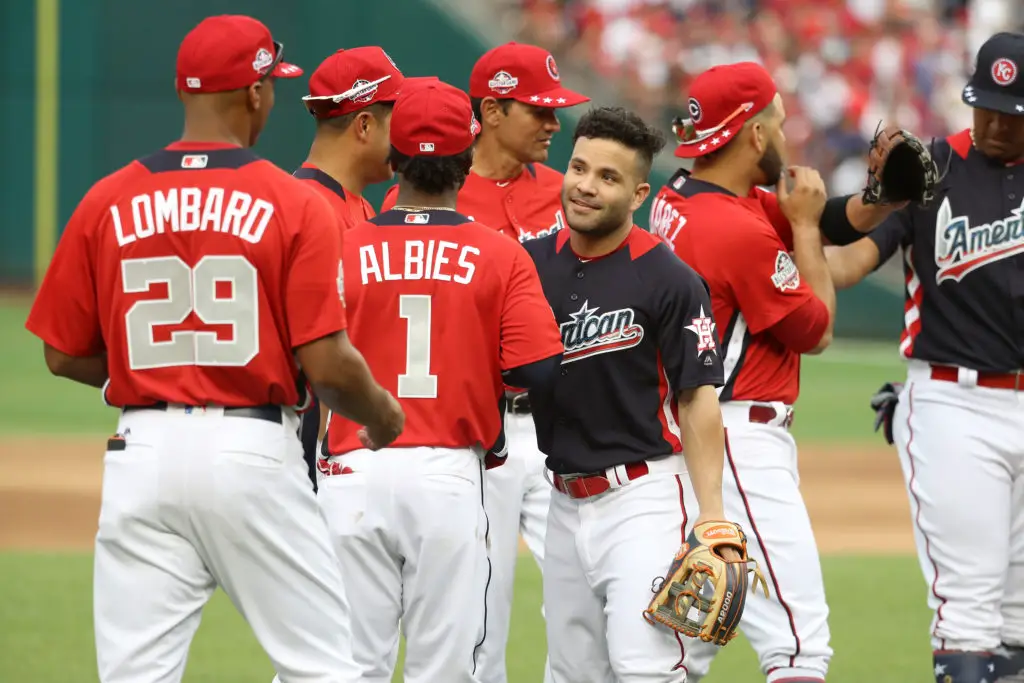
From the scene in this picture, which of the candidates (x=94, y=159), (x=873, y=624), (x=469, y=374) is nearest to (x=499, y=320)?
(x=469, y=374)

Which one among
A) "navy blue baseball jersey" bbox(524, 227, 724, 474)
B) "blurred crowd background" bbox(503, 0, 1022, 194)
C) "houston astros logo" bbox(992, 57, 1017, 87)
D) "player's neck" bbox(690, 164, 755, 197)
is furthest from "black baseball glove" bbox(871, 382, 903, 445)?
"blurred crowd background" bbox(503, 0, 1022, 194)

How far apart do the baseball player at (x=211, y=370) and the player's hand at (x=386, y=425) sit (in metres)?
0.01

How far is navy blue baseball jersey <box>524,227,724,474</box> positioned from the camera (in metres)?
4.38

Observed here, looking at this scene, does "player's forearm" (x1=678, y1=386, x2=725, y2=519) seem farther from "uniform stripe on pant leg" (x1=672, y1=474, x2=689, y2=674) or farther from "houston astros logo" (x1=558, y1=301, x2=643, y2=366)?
"houston astros logo" (x1=558, y1=301, x2=643, y2=366)

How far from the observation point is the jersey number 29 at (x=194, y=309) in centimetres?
371

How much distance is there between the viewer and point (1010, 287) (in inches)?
209

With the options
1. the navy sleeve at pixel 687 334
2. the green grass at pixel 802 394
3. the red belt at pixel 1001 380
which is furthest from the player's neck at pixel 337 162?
the green grass at pixel 802 394

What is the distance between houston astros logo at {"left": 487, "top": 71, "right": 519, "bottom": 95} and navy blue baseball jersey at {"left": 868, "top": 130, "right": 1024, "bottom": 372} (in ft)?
4.78

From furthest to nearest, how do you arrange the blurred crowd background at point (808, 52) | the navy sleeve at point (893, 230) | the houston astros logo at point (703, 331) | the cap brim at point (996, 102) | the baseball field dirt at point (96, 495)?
the blurred crowd background at point (808, 52)
the baseball field dirt at point (96, 495)
the navy sleeve at point (893, 230)
the cap brim at point (996, 102)
the houston astros logo at point (703, 331)

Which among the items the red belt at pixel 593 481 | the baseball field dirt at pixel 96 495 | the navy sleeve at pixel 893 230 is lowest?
the baseball field dirt at pixel 96 495

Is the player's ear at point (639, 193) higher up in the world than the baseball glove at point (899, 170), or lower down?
lower down

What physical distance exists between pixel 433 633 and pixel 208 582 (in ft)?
2.32

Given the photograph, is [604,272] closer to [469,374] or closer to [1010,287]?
[469,374]

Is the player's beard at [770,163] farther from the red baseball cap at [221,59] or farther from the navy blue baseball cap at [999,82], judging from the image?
the red baseball cap at [221,59]
